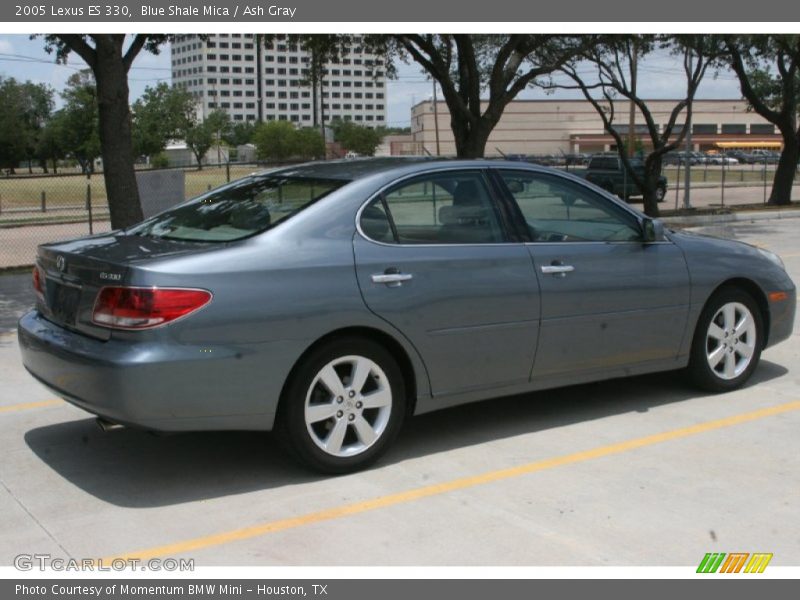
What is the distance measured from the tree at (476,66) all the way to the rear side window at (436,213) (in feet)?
49.6

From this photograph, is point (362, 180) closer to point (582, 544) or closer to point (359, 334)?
point (359, 334)

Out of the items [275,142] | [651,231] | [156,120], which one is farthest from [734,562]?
[275,142]

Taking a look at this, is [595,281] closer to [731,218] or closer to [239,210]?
[239,210]

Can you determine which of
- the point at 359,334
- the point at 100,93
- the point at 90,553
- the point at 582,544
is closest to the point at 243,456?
the point at 359,334

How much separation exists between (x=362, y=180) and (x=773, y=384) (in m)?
3.66

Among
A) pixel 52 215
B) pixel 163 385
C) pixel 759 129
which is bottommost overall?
pixel 52 215

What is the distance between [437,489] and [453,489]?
82 mm

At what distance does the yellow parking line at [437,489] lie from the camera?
4.36 meters

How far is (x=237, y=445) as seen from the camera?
584cm

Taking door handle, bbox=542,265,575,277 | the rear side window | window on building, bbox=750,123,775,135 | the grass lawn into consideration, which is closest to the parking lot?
door handle, bbox=542,265,575,277

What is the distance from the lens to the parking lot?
4.35 m

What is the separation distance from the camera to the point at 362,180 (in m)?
5.48

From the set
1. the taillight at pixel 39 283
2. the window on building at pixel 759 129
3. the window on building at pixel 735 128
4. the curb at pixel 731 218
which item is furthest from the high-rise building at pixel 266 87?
the taillight at pixel 39 283

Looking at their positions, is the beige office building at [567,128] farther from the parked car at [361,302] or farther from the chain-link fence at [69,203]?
the parked car at [361,302]
